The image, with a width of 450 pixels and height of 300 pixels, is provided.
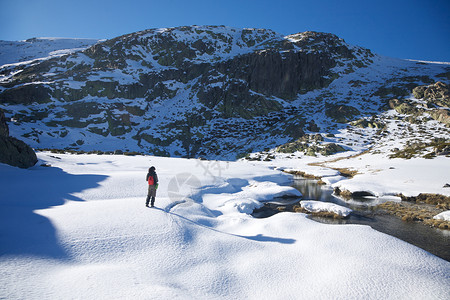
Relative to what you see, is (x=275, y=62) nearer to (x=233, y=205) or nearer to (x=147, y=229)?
(x=233, y=205)

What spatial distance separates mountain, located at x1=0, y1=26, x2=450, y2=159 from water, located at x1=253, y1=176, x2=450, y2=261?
32735 millimetres

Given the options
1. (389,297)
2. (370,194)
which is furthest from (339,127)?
(389,297)

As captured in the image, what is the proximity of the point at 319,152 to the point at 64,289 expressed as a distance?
50866mm

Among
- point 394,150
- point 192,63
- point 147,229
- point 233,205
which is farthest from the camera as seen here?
point 192,63

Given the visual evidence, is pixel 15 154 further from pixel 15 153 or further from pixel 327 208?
pixel 327 208

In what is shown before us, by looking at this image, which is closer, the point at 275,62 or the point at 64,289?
the point at 64,289

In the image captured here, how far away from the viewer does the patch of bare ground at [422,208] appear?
479 inches

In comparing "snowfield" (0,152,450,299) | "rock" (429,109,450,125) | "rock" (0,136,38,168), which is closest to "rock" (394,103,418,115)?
"rock" (429,109,450,125)

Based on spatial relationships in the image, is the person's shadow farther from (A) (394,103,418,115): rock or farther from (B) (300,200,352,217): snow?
(A) (394,103,418,115): rock

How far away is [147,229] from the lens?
7023 mm

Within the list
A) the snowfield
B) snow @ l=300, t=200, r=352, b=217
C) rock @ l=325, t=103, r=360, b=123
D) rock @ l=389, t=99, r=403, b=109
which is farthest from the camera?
rock @ l=325, t=103, r=360, b=123

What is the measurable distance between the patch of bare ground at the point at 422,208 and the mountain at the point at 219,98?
1263 inches

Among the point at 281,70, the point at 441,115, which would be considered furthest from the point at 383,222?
the point at 281,70

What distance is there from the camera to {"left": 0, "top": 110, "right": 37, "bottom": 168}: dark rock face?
15.2 meters
